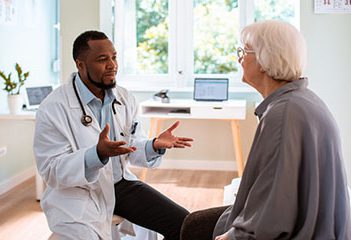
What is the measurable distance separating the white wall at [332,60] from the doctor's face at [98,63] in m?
2.37

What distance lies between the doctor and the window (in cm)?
267

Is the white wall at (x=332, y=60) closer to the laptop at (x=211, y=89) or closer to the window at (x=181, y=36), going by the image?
the window at (x=181, y=36)

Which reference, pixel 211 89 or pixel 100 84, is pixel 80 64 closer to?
pixel 100 84

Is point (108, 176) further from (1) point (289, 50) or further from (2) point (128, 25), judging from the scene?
(2) point (128, 25)

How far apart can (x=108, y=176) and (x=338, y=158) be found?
3.25ft

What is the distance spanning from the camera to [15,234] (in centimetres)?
315

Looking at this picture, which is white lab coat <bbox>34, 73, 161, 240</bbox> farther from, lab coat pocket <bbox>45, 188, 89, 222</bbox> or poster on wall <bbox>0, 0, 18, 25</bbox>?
poster on wall <bbox>0, 0, 18, 25</bbox>

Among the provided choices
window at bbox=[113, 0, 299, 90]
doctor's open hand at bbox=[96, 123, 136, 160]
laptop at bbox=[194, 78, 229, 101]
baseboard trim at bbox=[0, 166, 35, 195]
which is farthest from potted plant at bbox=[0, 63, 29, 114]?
doctor's open hand at bbox=[96, 123, 136, 160]

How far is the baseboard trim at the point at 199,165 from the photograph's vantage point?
4.88 meters

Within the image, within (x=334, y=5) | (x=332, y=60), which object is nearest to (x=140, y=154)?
→ (x=332, y=60)

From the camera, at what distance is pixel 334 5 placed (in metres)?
4.07

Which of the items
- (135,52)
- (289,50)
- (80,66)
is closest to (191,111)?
(135,52)

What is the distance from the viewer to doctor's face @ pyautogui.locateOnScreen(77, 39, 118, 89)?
2113mm

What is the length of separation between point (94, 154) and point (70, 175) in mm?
129
